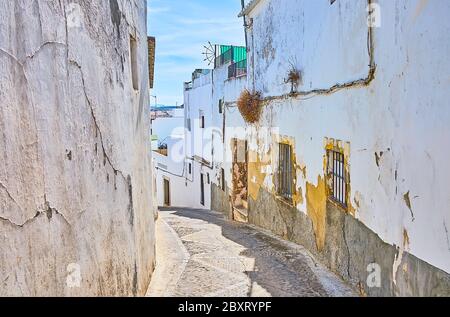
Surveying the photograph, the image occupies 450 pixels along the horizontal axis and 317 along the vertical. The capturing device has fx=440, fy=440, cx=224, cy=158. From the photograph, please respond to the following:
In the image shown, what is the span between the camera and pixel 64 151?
3.34m

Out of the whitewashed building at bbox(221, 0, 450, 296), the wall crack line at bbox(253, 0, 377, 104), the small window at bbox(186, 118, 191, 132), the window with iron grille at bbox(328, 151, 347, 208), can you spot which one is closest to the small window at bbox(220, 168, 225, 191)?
the whitewashed building at bbox(221, 0, 450, 296)

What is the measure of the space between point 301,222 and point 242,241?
1.38m

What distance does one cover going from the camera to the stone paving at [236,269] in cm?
547

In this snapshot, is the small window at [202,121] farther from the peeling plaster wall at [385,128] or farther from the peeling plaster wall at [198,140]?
the peeling plaster wall at [385,128]

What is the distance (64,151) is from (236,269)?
3.81 meters

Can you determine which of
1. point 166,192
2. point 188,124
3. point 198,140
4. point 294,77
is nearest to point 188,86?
point 188,124

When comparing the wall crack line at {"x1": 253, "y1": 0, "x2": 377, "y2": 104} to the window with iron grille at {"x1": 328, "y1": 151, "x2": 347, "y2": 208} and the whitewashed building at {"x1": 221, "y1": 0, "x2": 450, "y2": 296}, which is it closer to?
the whitewashed building at {"x1": 221, "y1": 0, "x2": 450, "y2": 296}

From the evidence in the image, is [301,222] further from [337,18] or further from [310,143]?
[337,18]

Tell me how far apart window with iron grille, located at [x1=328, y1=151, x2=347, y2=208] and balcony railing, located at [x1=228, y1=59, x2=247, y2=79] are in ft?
22.3

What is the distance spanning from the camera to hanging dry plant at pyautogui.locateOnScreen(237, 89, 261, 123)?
11039 mm

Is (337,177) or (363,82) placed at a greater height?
(363,82)

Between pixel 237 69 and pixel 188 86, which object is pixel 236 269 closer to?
pixel 237 69

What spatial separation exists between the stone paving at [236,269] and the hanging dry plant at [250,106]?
325cm

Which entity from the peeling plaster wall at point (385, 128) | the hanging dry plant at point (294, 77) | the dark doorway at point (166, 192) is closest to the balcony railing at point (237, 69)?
the hanging dry plant at point (294, 77)
